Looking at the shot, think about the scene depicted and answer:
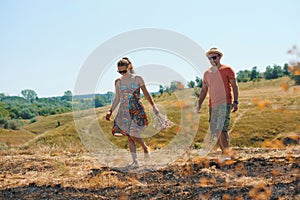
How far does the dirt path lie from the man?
1.40 feet

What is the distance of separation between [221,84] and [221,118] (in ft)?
1.73

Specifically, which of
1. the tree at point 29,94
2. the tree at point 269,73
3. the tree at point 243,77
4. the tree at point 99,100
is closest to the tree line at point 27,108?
the tree at point 29,94

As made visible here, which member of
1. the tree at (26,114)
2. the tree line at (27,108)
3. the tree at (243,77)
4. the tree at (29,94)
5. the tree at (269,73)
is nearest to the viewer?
the tree at (269,73)

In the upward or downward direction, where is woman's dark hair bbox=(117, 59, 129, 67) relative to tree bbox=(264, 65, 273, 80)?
downward

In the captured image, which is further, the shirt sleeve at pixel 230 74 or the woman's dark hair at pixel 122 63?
the woman's dark hair at pixel 122 63

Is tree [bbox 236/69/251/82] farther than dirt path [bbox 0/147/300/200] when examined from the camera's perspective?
Yes

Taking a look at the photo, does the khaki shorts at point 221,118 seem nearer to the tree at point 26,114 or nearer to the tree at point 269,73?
the tree at point 269,73

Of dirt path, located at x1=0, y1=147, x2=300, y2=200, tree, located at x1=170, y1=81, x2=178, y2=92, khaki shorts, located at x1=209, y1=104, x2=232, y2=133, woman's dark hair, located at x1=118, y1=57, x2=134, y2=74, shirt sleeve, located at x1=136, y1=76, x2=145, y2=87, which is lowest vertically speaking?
dirt path, located at x1=0, y1=147, x2=300, y2=200

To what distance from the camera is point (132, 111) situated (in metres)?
6.68

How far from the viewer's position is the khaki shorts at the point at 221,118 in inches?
253

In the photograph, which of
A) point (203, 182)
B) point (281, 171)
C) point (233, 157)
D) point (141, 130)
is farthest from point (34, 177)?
point (281, 171)

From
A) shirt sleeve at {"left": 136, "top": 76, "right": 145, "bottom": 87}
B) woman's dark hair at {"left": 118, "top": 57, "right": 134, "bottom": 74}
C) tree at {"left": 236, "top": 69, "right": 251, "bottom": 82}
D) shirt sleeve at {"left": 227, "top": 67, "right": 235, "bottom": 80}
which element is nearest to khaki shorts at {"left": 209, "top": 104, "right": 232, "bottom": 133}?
shirt sleeve at {"left": 227, "top": 67, "right": 235, "bottom": 80}

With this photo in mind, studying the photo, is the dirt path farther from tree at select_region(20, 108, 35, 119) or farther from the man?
tree at select_region(20, 108, 35, 119)

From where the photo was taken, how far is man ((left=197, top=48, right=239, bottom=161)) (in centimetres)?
645
